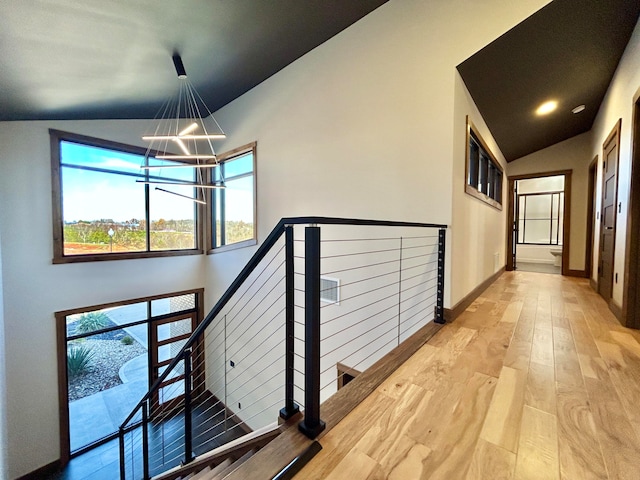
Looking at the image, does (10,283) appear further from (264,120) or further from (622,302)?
(622,302)

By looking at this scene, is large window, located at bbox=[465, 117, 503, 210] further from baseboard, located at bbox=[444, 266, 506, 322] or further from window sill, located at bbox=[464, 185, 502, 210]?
baseboard, located at bbox=[444, 266, 506, 322]

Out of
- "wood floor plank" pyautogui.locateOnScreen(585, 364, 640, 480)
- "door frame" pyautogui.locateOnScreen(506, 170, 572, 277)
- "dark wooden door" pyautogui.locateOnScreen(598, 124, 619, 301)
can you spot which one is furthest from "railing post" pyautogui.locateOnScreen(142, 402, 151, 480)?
"door frame" pyautogui.locateOnScreen(506, 170, 572, 277)

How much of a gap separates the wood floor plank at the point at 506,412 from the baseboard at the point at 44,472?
6.04m

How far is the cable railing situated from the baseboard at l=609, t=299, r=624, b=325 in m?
1.74

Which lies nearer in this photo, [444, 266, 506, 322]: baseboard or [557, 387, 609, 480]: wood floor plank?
[557, 387, 609, 480]: wood floor plank

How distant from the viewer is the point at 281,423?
1.34 meters

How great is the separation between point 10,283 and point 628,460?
616cm

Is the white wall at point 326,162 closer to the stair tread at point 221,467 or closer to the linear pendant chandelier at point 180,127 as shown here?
the linear pendant chandelier at point 180,127

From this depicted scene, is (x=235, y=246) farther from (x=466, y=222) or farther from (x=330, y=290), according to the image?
(x=466, y=222)

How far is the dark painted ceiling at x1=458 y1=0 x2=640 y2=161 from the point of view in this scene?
2240mm

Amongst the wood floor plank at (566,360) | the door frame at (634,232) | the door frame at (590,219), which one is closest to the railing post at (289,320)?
the wood floor plank at (566,360)

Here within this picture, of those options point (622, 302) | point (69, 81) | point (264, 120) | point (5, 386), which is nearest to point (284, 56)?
point (264, 120)

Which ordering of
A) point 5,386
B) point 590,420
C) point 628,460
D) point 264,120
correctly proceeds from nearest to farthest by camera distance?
point 628,460
point 590,420
point 5,386
point 264,120

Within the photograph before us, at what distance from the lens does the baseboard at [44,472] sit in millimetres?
3837
